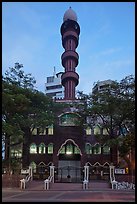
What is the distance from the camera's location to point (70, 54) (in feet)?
144

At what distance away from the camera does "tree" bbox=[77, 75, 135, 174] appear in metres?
27.5

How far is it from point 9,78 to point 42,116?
5.70 m

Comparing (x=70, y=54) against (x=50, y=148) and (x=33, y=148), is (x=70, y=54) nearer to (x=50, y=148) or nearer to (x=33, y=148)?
(x=50, y=148)

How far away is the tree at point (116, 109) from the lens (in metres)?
27.5

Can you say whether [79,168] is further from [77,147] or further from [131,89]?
[131,89]

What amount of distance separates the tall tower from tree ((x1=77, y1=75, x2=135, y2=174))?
13.0 metres

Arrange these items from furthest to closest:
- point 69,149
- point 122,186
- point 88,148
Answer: point 88,148 < point 69,149 < point 122,186

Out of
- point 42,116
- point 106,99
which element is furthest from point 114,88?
point 42,116

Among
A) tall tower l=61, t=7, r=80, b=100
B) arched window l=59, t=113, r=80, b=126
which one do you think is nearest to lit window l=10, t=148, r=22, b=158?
arched window l=59, t=113, r=80, b=126

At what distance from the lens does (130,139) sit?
52.9 ft

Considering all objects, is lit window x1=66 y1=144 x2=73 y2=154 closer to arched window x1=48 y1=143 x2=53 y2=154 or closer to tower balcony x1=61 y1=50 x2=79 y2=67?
arched window x1=48 y1=143 x2=53 y2=154

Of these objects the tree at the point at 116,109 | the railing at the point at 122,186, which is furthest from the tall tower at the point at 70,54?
the railing at the point at 122,186

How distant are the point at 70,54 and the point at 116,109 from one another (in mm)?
18323

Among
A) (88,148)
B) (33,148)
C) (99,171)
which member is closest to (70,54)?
(88,148)
